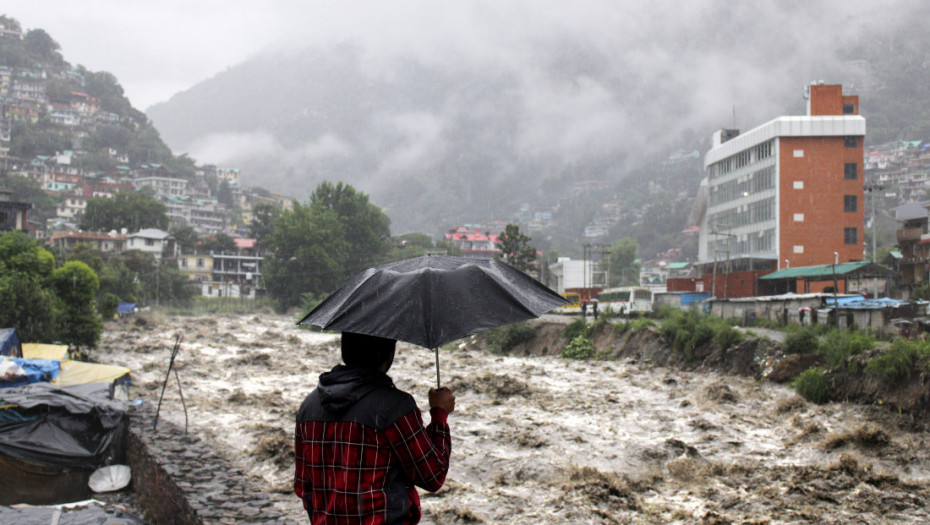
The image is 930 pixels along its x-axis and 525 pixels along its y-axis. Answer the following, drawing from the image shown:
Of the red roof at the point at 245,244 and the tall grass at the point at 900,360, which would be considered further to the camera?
the red roof at the point at 245,244

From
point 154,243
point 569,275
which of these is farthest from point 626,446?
point 154,243

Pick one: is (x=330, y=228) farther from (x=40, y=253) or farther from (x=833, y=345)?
(x=833, y=345)

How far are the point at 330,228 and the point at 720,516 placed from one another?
67.9 m

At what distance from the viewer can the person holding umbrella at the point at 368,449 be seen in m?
2.77

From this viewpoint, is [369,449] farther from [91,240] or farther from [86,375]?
Answer: [91,240]

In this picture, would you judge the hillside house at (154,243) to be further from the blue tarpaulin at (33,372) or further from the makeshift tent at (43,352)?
the blue tarpaulin at (33,372)

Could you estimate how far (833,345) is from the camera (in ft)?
65.2

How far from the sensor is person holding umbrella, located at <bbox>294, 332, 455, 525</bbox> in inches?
109

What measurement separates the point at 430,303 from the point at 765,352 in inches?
867

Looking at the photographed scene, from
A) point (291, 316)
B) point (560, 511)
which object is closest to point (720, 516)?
point (560, 511)

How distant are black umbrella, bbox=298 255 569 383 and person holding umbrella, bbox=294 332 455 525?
9.3 inches

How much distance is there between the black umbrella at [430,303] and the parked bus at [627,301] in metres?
33.3

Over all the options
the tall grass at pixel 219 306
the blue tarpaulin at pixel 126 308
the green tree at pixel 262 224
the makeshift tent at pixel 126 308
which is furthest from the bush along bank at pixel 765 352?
the green tree at pixel 262 224

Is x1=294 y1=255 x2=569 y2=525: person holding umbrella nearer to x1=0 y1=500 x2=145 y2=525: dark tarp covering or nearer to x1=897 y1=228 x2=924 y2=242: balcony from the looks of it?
x1=0 y1=500 x2=145 y2=525: dark tarp covering
